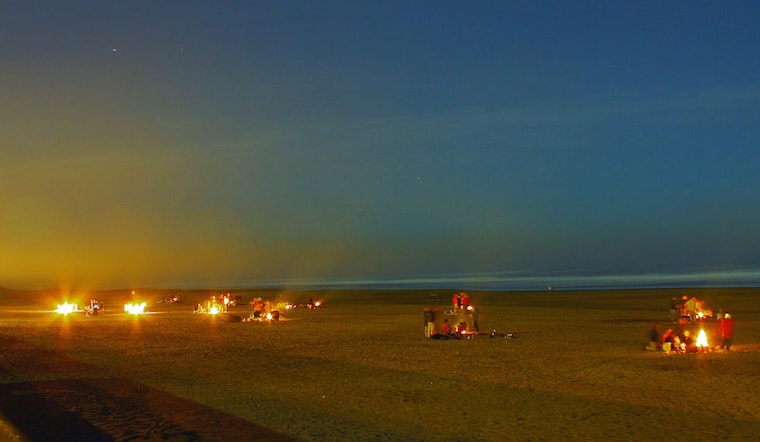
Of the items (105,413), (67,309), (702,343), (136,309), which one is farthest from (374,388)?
(67,309)

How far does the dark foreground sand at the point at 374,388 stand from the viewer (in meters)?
11.2

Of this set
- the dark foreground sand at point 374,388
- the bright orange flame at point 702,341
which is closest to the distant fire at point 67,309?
the dark foreground sand at point 374,388

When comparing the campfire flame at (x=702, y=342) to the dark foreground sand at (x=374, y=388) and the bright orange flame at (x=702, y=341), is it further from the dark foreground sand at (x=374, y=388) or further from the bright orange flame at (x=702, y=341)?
the dark foreground sand at (x=374, y=388)

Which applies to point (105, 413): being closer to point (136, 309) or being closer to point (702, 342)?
point (702, 342)

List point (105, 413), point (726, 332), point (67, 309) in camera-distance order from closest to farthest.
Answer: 1. point (105, 413)
2. point (726, 332)
3. point (67, 309)

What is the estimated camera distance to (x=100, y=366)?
19.0m

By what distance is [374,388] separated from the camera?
604 inches

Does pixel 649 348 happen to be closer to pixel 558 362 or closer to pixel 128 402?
pixel 558 362

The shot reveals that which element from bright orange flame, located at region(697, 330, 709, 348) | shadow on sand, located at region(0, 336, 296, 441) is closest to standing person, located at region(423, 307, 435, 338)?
bright orange flame, located at region(697, 330, 709, 348)

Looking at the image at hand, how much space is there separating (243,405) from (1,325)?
27.6m

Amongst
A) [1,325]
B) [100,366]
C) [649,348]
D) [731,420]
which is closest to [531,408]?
[731,420]

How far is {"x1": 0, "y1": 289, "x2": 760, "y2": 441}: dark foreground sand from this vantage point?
11.2 metres

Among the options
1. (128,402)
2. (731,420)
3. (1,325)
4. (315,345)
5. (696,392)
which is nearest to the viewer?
(731,420)

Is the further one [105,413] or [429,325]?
[429,325]
